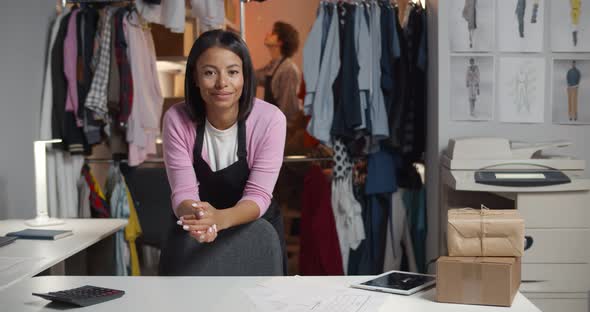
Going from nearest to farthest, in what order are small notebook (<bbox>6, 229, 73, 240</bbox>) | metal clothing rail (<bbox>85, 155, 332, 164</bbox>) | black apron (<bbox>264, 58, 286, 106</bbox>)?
small notebook (<bbox>6, 229, 73, 240</bbox>) → metal clothing rail (<bbox>85, 155, 332, 164</bbox>) → black apron (<bbox>264, 58, 286, 106</bbox>)

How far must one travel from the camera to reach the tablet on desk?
5.81 ft

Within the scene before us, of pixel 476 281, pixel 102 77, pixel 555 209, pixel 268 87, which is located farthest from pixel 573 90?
pixel 102 77

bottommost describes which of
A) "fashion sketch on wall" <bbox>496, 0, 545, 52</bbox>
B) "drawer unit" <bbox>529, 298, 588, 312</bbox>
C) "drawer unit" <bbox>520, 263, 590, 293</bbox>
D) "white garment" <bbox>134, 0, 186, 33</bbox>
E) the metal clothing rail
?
"drawer unit" <bbox>529, 298, 588, 312</bbox>

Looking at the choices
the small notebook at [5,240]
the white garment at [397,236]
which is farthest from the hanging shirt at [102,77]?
the white garment at [397,236]

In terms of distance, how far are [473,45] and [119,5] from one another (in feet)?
7.17

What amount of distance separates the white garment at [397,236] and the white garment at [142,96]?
1.51m

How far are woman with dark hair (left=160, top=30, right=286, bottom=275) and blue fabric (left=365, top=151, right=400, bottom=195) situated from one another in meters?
1.78

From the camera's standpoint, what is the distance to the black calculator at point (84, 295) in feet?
5.56

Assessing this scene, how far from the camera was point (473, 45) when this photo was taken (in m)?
3.64

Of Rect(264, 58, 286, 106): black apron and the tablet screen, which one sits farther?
Rect(264, 58, 286, 106): black apron

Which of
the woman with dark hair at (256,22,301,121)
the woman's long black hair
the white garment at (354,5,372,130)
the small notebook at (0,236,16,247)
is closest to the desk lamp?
the small notebook at (0,236,16,247)

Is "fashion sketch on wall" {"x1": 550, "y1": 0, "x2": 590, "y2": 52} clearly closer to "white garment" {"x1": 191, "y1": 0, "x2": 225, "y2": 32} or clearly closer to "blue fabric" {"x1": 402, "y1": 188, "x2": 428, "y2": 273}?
"blue fabric" {"x1": 402, "y1": 188, "x2": 428, "y2": 273}

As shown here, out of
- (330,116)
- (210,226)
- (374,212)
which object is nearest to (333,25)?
(330,116)

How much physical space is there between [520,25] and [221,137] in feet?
6.80
